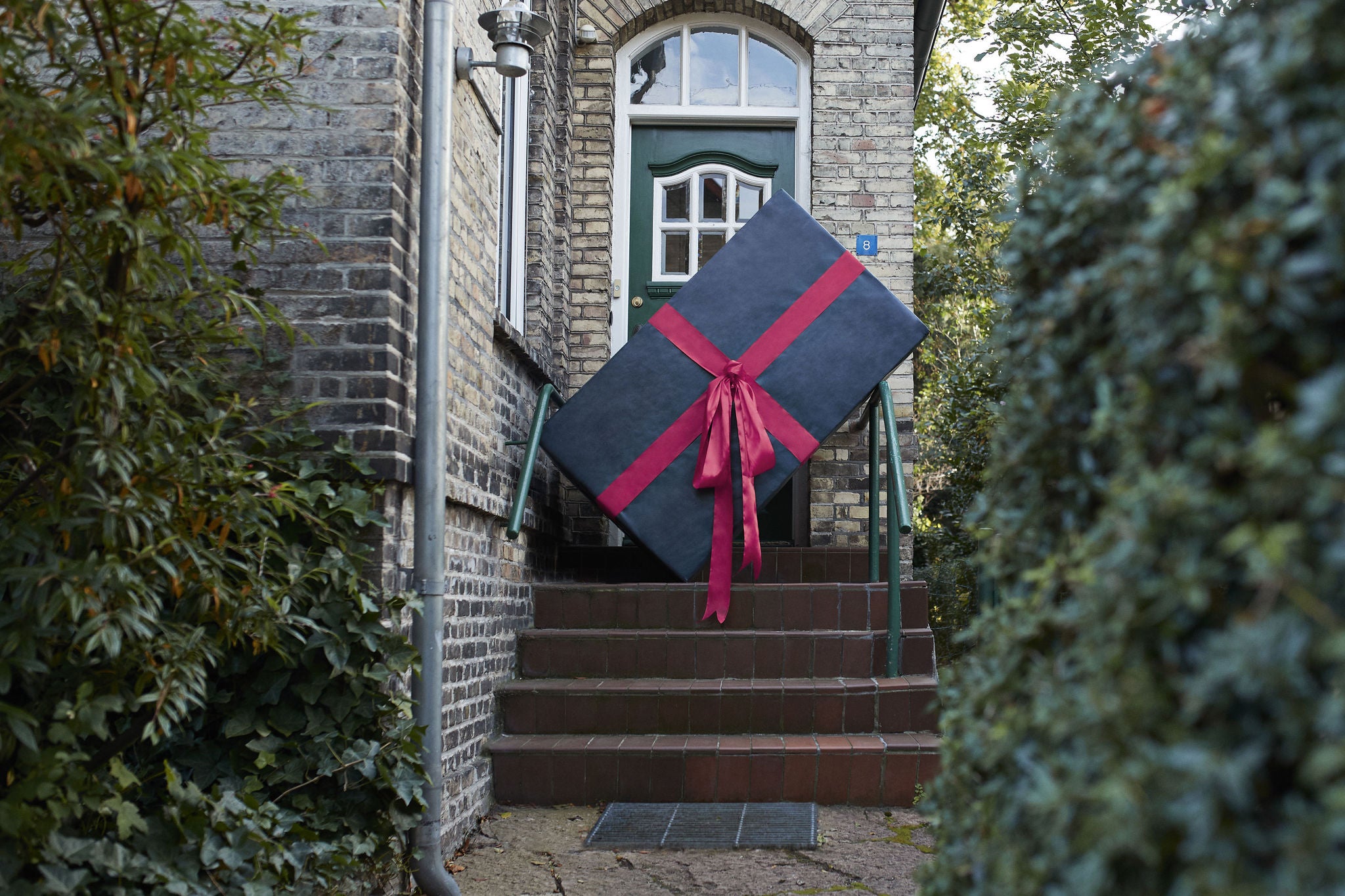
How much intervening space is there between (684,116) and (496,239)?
222 centimetres

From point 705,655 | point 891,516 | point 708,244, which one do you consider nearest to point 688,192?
point 708,244

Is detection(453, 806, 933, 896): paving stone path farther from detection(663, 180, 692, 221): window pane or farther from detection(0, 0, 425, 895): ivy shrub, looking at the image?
detection(663, 180, 692, 221): window pane

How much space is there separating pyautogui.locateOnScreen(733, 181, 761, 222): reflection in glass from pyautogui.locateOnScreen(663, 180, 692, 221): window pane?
0.26m

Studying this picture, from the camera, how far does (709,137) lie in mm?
6020

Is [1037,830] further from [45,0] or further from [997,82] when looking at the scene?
[997,82]

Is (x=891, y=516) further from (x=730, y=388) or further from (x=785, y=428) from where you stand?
(x=730, y=388)

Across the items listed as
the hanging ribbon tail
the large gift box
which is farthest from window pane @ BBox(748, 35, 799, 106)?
the hanging ribbon tail

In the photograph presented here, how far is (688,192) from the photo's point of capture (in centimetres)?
604

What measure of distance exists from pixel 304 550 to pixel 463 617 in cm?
88

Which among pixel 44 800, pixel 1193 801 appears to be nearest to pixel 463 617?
pixel 44 800

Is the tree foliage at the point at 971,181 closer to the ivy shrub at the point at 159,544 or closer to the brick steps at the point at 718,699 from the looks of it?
the brick steps at the point at 718,699

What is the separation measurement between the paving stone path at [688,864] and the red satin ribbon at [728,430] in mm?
1031

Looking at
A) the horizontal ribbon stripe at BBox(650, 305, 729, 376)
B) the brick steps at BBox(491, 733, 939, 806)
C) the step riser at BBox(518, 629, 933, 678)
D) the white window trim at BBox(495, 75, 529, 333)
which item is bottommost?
the brick steps at BBox(491, 733, 939, 806)

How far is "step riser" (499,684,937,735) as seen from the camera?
3994 mm
